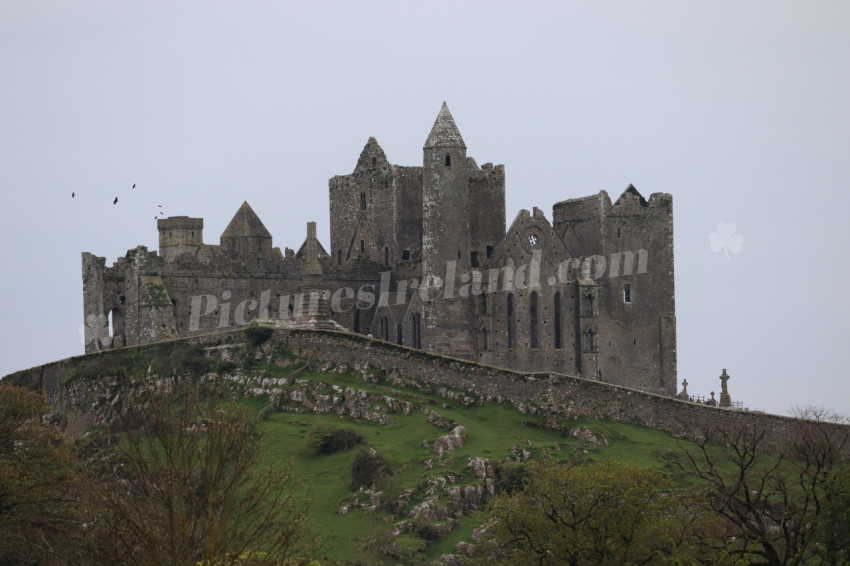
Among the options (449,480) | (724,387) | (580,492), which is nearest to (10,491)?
(449,480)

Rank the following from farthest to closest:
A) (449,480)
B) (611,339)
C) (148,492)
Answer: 1. (611,339)
2. (449,480)
3. (148,492)

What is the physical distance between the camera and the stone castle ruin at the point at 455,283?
2918 inches

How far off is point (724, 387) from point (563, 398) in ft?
59.1

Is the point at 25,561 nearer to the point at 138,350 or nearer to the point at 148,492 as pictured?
the point at 148,492

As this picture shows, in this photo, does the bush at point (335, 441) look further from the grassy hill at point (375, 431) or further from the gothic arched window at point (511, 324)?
the gothic arched window at point (511, 324)

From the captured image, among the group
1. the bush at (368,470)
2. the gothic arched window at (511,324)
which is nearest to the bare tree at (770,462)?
the bush at (368,470)

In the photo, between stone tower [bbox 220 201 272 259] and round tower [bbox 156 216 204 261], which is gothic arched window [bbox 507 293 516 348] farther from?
round tower [bbox 156 216 204 261]

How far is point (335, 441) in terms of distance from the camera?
59.4 metres

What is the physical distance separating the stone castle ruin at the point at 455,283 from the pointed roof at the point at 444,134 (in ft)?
0.24

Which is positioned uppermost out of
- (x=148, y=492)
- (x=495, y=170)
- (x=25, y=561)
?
(x=495, y=170)

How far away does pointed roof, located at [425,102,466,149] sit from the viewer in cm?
7450

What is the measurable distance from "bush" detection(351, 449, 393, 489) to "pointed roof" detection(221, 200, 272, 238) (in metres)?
35.1

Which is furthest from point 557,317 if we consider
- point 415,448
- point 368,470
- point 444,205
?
point 368,470

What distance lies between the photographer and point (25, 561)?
4891cm
